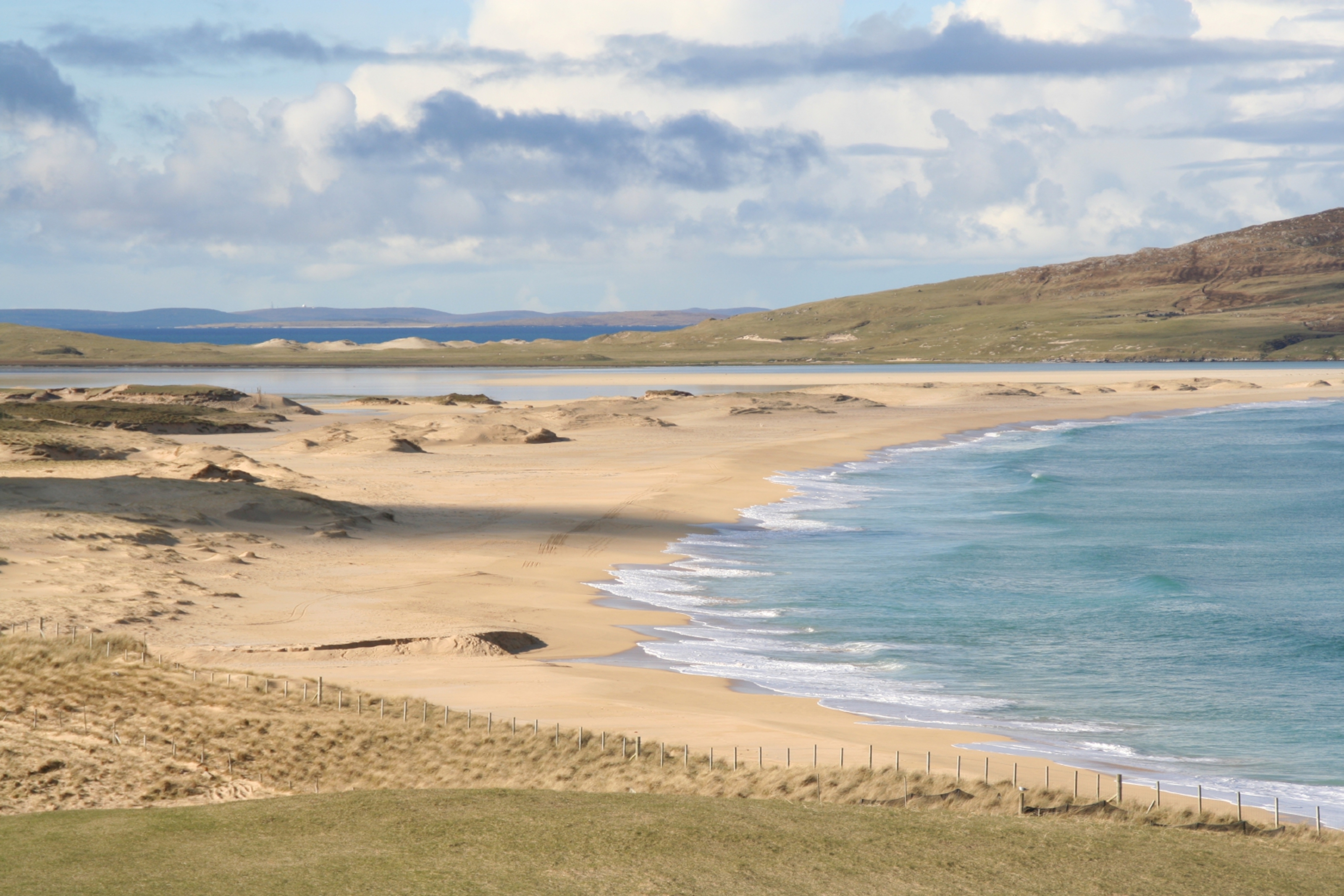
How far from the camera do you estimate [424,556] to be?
3000cm

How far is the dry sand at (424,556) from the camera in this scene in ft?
58.9

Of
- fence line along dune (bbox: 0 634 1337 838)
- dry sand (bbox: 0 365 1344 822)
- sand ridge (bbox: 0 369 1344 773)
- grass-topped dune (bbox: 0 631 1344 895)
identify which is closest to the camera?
grass-topped dune (bbox: 0 631 1344 895)

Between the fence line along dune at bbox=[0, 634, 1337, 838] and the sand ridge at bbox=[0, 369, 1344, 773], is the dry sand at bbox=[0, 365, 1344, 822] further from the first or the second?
the fence line along dune at bbox=[0, 634, 1337, 838]

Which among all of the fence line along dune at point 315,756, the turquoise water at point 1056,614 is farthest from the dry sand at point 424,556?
the turquoise water at point 1056,614

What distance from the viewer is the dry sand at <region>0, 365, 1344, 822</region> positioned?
18.0m

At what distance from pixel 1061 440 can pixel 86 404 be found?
2389 inches

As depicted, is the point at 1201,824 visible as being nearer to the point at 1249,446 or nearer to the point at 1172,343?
the point at 1249,446

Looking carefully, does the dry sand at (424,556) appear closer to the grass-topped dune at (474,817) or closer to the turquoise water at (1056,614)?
the grass-topped dune at (474,817)

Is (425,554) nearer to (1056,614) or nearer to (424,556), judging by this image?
(424,556)

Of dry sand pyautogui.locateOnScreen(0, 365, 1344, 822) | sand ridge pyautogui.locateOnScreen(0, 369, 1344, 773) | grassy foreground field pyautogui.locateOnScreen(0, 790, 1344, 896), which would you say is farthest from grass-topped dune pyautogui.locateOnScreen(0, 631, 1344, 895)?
sand ridge pyautogui.locateOnScreen(0, 369, 1344, 773)

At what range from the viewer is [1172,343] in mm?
176375

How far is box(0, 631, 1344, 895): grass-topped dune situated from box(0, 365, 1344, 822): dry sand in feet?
5.48

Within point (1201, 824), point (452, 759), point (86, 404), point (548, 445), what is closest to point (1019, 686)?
point (1201, 824)

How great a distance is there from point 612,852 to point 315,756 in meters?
5.64
